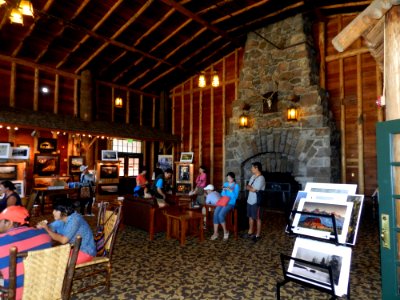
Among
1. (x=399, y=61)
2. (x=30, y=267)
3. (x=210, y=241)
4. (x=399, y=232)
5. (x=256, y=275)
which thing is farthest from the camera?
(x=210, y=241)

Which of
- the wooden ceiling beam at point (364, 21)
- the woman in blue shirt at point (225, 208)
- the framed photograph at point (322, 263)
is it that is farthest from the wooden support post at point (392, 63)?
the woman in blue shirt at point (225, 208)

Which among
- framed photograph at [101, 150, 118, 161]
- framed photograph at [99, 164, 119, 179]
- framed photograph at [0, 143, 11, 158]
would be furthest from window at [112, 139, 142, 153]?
framed photograph at [0, 143, 11, 158]

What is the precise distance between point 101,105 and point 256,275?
1018 cm

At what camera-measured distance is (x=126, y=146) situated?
14.1 meters

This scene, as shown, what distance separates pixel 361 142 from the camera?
887 cm

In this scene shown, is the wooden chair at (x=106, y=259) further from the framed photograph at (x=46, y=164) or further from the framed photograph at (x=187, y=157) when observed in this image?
the framed photograph at (x=187, y=157)

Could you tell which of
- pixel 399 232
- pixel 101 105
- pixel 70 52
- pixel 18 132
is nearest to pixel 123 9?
pixel 70 52

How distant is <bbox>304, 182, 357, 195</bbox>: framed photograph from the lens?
3.06m

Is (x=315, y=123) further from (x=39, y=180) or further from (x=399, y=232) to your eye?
(x=39, y=180)

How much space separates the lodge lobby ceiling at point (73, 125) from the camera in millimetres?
8828

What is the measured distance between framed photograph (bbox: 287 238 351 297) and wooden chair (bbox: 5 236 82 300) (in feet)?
7.94

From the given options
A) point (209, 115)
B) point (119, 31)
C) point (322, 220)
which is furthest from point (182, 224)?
point (209, 115)

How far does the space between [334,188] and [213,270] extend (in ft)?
7.85

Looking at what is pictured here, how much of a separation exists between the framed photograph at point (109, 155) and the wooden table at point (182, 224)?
6685 millimetres
